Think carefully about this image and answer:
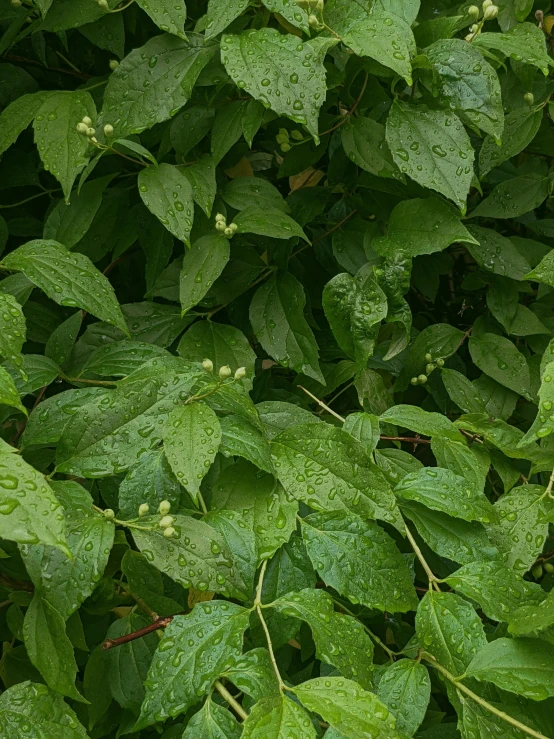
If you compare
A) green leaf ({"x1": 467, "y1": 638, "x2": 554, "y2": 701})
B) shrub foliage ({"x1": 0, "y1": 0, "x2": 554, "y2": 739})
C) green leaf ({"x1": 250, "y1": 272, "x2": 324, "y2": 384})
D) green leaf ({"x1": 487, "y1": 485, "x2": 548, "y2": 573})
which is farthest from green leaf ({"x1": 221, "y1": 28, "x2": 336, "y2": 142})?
green leaf ({"x1": 467, "y1": 638, "x2": 554, "y2": 701})

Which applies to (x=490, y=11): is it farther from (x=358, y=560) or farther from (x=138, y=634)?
(x=138, y=634)

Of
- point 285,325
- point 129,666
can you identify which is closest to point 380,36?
point 285,325

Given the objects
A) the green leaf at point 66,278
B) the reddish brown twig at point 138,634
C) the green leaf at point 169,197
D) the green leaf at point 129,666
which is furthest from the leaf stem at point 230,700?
the green leaf at point 169,197

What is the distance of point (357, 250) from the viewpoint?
1417 millimetres

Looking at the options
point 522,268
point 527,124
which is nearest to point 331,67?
point 527,124

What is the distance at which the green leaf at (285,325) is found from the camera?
1.29 metres

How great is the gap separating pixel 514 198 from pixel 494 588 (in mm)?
891

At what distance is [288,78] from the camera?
1.06 metres

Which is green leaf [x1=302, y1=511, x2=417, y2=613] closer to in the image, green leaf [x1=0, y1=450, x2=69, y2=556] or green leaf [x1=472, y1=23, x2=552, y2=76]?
green leaf [x1=0, y1=450, x2=69, y2=556]

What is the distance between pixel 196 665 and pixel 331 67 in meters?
0.98

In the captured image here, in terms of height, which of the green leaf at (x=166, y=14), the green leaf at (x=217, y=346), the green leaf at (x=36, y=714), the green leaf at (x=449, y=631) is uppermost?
the green leaf at (x=166, y=14)

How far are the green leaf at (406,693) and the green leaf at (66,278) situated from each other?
1.89 ft

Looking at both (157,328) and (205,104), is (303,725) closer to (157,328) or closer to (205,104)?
(157,328)

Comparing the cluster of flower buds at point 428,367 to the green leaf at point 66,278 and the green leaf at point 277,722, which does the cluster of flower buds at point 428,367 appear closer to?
the green leaf at point 66,278
